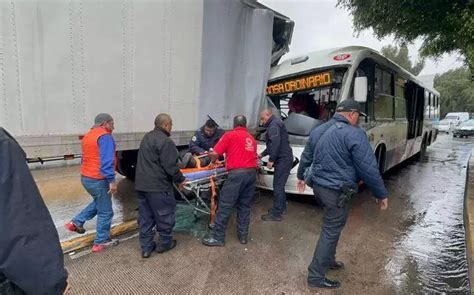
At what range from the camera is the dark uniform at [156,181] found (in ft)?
11.7

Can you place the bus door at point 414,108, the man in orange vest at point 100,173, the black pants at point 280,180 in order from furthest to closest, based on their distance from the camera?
the bus door at point 414,108 → the black pants at point 280,180 → the man in orange vest at point 100,173

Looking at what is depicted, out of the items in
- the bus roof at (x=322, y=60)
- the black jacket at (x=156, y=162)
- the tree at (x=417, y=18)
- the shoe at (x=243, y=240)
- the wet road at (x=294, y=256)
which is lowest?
the wet road at (x=294, y=256)

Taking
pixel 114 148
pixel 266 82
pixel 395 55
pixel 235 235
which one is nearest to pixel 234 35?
pixel 266 82

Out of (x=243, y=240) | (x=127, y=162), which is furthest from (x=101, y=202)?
(x=127, y=162)

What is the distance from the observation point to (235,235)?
14.4 feet

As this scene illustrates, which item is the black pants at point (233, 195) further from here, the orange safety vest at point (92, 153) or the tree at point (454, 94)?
the tree at point (454, 94)

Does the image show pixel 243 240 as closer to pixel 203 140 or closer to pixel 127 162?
pixel 203 140

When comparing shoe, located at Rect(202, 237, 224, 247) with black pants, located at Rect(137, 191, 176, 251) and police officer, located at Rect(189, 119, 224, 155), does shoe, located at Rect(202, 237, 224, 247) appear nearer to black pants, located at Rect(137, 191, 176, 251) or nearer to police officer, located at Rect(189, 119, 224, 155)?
black pants, located at Rect(137, 191, 176, 251)

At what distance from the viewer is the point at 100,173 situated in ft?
12.0

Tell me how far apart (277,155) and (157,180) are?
2023 millimetres

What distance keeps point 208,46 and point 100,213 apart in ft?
8.89

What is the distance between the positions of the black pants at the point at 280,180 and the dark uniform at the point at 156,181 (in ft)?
5.83

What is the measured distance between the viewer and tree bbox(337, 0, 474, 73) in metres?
6.45

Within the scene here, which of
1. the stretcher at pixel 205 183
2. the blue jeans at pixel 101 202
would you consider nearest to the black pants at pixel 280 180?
the stretcher at pixel 205 183
